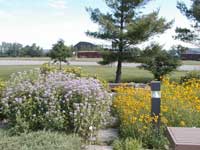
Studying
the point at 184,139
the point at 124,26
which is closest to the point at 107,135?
the point at 184,139

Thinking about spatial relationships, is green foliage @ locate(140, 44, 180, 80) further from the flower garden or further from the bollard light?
the bollard light

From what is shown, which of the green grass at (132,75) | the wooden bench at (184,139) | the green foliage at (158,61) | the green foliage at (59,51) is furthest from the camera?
the green foliage at (59,51)

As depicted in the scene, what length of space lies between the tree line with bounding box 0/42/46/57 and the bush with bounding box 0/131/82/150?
50.4 meters

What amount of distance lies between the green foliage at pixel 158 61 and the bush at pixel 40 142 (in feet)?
41.2

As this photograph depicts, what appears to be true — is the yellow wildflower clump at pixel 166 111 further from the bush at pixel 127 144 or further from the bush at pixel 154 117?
the bush at pixel 127 144

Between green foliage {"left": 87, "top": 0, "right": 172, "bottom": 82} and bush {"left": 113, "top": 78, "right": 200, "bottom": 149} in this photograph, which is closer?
bush {"left": 113, "top": 78, "right": 200, "bottom": 149}

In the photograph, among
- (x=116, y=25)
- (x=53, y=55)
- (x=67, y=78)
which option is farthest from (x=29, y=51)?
(x=67, y=78)

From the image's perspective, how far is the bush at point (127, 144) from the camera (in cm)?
436

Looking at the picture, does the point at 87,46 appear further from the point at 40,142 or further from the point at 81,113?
the point at 40,142

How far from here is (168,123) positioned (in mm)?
5180

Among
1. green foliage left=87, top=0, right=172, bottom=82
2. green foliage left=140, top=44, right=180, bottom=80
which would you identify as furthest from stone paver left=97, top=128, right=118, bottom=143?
green foliage left=140, top=44, right=180, bottom=80

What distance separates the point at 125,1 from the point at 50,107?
11.8 m

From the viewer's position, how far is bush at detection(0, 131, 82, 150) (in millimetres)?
3711

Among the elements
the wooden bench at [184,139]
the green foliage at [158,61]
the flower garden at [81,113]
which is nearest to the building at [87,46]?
the green foliage at [158,61]
